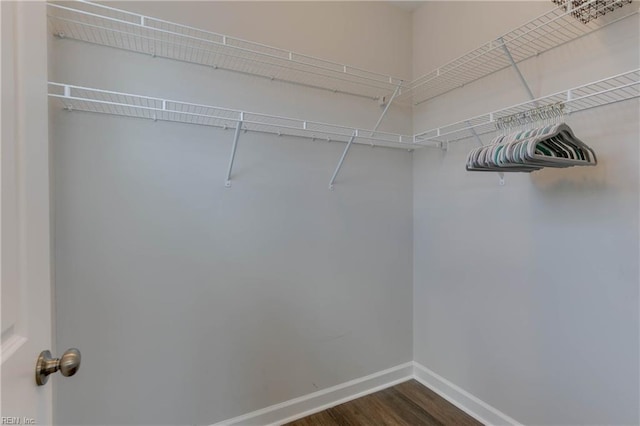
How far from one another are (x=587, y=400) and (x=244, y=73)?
2443 mm

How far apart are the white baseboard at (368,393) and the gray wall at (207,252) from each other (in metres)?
0.06

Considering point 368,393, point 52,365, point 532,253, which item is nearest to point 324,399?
point 368,393

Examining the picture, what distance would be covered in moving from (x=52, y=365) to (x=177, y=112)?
117 centimetres

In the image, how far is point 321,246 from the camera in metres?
1.99

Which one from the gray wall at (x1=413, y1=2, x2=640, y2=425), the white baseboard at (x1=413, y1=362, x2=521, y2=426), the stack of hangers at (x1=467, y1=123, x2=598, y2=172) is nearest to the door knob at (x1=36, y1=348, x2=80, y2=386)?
the stack of hangers at (x1=467, y1=123, x2=598, y2=172)

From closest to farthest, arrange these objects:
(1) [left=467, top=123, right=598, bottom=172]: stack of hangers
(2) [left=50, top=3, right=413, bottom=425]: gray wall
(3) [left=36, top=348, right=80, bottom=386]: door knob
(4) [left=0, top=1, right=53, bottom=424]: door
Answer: (4) [left=0, top=1, right=53, bottom=424]: door, (3) [left=36, top=348, right=80, bottom=386]: door knob, (1) [left=467, top=123, right=598, bottom=172]: stack of hangers, (2) [left=50, top=3, right=413, bottom=425]: gray wall

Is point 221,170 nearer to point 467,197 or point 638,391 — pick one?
point 467,197

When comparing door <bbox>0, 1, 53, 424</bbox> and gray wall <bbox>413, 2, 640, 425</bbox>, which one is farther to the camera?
gray wall <bbox>413, 2, 640, 425</bbox>

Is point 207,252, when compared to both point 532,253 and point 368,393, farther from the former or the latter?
point 532,253

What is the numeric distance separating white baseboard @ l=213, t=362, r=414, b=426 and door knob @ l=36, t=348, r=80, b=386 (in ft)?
4.23

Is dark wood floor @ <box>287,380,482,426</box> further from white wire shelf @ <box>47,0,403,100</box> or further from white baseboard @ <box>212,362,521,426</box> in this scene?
white wire shelf @ <box>47,0,403,100</box>

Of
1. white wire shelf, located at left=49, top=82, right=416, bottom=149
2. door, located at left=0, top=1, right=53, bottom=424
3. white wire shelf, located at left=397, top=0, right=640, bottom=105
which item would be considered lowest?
door, located at left=0, top=1, right=53, bottom=424

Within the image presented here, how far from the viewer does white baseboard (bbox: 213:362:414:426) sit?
1.78 meters

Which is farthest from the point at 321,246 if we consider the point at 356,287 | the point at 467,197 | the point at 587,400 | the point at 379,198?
the point at 587,400
